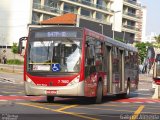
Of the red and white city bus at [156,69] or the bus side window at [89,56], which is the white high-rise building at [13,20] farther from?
the bus side window at [89,56]

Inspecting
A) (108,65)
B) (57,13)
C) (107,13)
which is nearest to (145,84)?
(108,65)

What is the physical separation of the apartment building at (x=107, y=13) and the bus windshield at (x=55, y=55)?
236 ft

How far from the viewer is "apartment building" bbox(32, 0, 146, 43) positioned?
92625 mm

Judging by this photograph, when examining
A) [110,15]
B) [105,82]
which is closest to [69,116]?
[105,82]

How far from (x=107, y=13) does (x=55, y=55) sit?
92.3m

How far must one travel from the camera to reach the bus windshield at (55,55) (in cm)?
1825

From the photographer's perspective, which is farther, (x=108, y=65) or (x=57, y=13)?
(x=57, y=13)

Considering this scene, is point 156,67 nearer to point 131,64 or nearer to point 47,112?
point 131,64

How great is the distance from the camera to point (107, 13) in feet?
360

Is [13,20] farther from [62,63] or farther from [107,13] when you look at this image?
[62,63]

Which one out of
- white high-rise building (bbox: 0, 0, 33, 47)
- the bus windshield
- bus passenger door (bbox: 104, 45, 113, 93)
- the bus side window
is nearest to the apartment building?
white high-rise building (bbox: 0, 0, 33, 47)

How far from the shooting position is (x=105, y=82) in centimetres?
2112

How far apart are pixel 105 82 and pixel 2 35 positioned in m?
71.6

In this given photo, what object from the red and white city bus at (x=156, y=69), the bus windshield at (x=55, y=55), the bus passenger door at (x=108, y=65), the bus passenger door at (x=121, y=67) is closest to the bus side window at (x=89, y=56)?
the bus windshield at (x=55, y=55)
